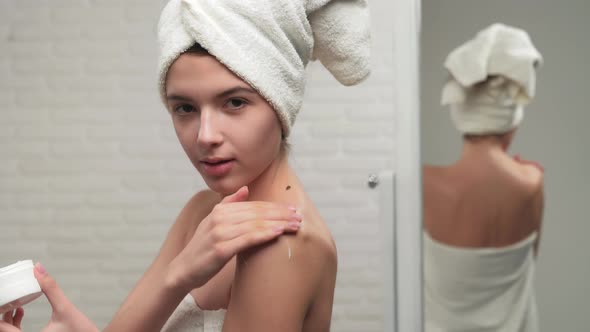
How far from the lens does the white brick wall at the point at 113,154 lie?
7.13 feet

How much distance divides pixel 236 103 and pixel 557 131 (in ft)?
1.40

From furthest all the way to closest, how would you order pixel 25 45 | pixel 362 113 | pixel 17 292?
pixel 25 45 < pixel 362 113 < pixel 17 292

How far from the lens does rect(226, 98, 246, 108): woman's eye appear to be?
0.95 metres

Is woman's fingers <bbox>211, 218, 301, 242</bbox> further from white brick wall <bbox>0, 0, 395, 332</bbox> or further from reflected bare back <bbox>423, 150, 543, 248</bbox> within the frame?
white brick wall <bbox>0, 0, 395, 332</bbox>

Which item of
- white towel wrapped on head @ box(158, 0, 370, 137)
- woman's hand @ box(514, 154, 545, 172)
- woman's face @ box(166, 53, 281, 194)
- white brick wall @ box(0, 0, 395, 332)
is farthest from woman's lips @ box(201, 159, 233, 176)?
white brick wall @ box(0, 0, 395, 332)

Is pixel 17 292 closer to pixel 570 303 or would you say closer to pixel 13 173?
pixel 570 303

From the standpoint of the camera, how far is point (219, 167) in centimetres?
96

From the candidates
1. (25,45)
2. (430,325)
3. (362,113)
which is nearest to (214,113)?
(430,325)

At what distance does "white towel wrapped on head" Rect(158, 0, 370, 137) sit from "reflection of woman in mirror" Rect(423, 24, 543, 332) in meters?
0.21

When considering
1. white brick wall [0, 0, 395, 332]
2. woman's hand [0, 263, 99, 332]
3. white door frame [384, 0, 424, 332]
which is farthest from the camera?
white brick wall [0, 0, 395, 332]

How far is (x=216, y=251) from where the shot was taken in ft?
2.97

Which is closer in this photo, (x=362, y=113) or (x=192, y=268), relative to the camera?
(x=192, y=268)

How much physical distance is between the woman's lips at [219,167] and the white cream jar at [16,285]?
12.7 inches

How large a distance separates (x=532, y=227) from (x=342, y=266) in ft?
4.31
